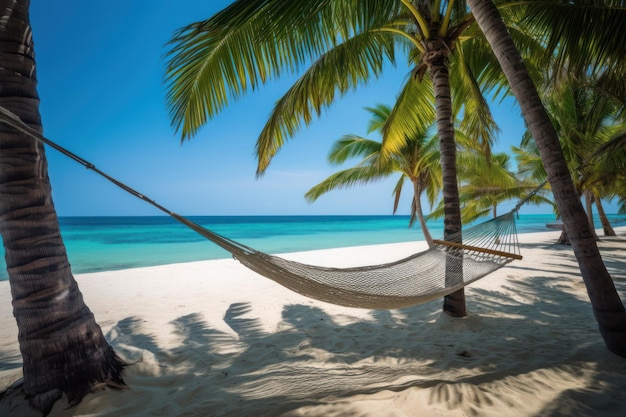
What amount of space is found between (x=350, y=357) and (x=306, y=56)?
1979 mm

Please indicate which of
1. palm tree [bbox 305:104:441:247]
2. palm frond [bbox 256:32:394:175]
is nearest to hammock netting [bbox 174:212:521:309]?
palm frond [bbox 256:32:394:175]

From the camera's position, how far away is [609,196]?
8.39m

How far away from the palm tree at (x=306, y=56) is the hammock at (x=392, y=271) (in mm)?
203

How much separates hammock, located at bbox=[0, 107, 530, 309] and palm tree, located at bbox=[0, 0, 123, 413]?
0.41 m

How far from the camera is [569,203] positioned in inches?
52.1

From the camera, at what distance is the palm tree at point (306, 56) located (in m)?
1.59

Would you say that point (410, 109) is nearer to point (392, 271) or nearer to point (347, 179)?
point (392, 271)

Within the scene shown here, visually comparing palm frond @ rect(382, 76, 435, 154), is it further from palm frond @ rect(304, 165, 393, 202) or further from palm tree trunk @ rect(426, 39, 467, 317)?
palm frond @ rect(304, 165, 393, 202)

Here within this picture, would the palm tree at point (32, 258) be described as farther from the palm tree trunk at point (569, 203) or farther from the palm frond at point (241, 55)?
the palm tree trunk at point (569, 203)

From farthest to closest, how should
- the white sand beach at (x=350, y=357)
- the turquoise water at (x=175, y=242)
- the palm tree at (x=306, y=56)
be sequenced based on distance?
1. the turquoise water at (x=175, y=242)
2. the palm tree at (x=306, y=56)
3. the white sand beach at (x=350, y=357)

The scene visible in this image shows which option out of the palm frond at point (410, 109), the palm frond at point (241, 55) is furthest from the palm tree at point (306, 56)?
the palm frond at point (410, 109)

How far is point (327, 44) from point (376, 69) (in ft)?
2.31

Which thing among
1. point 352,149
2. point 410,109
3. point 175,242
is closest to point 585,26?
point 410,109

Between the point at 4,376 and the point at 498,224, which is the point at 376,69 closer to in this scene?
the point at 498,224
